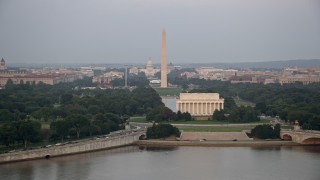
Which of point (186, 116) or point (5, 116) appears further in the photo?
point (186, 116)

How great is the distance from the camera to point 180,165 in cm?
Result: 2030

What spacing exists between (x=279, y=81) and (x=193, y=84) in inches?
331

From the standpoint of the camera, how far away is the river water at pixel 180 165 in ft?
61.0

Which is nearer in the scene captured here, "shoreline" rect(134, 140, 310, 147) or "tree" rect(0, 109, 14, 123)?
"shoreline" rect(134, 140, 310, 147)

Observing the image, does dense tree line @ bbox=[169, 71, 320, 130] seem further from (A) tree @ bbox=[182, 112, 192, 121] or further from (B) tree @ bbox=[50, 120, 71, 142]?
(B) tree @ bbox=[50, 120, 71, 142]

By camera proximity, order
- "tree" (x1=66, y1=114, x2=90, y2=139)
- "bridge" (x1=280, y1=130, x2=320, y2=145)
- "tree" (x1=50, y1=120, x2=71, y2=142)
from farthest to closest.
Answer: "tree" (x1=66, y1=114, x2=90, y2=139), "tree" (x1=50, y1=120, x2=71, y2=142), "bridge" (x1=280, y1=130, x2=320, y2=145)

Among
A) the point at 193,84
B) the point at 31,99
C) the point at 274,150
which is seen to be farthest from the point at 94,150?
the point at 193,84

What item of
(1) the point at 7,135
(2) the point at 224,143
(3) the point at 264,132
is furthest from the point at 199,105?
(1) the point at 7,135

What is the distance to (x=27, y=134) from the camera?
23.2 meters

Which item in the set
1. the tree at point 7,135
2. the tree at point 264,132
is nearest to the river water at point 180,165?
the tree at point 264,132

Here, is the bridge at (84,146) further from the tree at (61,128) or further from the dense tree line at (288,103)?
the dense tree line at (288,103)

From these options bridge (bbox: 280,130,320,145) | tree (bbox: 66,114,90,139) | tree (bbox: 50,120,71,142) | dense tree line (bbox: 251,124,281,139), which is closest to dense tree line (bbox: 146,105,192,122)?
tree (bbox: 66,114,90,139)

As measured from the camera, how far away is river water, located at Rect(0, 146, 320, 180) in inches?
732

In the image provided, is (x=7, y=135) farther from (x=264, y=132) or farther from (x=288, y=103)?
(x=288, y=103)
